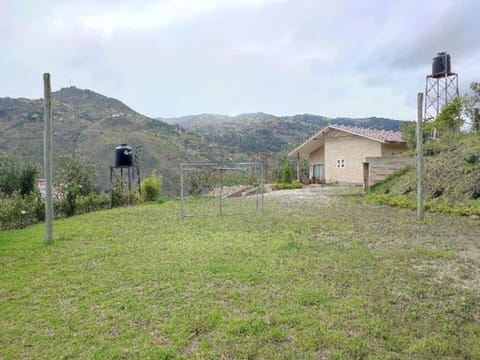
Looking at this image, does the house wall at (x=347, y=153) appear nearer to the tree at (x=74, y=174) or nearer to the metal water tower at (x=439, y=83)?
the metal water tower at (x=439, y=83)

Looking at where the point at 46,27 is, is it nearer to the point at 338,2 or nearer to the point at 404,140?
the point at 338,2

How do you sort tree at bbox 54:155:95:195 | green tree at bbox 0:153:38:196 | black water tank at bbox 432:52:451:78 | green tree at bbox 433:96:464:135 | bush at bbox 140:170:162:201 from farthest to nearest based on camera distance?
black water tank at bbox 432:52:451:78 → green tree at bbox 433:96:464:135 → bush at bbox 140:170:162:201 → tree at bbox 54:155:95:195 → green tree at bbox 0:153:38:196

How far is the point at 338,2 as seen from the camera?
10375 millimetres

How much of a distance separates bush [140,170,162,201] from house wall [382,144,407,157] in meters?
12.8

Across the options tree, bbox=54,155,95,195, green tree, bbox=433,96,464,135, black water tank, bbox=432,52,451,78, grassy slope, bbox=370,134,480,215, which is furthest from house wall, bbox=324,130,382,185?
tree, bbox=54,155,95,195

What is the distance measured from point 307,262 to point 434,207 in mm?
6251

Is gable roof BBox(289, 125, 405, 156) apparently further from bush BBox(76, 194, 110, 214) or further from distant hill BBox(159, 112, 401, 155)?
bush BBox(76, 194, 110, 214)

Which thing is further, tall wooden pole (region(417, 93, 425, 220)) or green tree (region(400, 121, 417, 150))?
green tree (region(400, 121, 417, 150))

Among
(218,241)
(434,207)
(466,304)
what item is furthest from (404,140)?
(466,304)

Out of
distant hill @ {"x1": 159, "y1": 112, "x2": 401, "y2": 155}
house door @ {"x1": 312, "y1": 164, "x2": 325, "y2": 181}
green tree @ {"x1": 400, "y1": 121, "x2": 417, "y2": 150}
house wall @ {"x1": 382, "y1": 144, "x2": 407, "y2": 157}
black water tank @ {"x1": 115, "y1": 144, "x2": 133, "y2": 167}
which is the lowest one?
house door @ {"x1": 312, "y1": 164, "x2": 325, "y2": 181}

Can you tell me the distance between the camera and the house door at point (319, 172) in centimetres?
2396

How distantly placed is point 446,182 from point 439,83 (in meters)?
15.5

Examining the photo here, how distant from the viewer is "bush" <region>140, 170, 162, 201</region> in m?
13.8

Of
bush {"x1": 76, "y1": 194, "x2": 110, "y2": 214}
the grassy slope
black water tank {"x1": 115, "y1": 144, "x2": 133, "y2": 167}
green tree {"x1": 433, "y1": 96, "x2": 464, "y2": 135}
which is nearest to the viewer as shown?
the grassy slope
